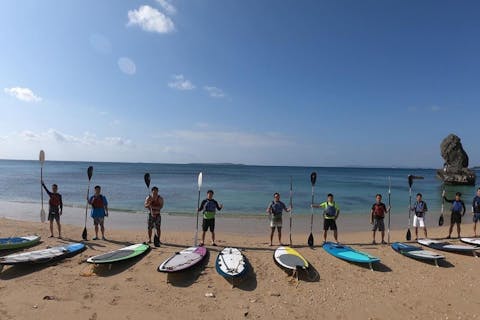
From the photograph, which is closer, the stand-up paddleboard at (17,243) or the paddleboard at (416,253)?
the paddleboard at (416,253)

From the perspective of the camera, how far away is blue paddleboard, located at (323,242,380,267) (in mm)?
7812

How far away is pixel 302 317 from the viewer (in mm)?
5465

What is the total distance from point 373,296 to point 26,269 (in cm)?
752

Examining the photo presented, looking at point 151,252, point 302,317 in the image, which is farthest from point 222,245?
point 302,317

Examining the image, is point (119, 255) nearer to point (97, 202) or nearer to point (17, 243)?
point (97, 202)

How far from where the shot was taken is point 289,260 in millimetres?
7652

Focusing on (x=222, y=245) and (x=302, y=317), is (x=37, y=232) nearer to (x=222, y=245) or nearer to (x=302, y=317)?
(x=222, y=245)

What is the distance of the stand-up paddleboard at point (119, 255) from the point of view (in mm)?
7207

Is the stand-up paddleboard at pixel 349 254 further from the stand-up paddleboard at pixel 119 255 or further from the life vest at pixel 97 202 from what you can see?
the life vest at pixel 97 202

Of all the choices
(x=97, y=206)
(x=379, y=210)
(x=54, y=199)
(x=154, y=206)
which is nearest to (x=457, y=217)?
(x=379, y=210)

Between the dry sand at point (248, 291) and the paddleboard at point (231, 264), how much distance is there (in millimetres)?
208

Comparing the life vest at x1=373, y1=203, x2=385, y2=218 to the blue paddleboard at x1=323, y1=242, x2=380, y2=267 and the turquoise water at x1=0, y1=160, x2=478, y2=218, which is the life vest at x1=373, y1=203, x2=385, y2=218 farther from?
the turquoise water at x1=0, y1=160, x2=478, y2=218

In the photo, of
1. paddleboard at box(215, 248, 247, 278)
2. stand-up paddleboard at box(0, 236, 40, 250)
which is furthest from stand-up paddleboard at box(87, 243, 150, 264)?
stand-up paddleboard at box(0, 236, 40, 250)

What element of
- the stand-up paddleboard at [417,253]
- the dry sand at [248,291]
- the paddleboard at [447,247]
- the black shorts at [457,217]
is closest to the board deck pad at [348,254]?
the dry sand at [248,291]
